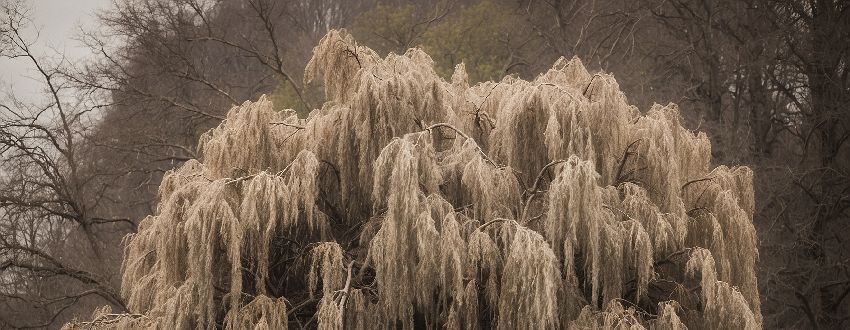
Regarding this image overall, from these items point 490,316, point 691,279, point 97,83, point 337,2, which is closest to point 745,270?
point 691,279

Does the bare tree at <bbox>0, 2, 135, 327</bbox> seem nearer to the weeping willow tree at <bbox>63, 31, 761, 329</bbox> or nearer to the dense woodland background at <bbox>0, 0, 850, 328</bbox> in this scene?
the dense woodland background at <bbox>0, 0, 850, 328</bbox>

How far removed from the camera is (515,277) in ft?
24.1

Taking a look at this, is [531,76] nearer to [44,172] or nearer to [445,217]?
[44,172]

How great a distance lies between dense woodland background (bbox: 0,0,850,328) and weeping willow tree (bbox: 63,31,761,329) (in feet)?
24.1

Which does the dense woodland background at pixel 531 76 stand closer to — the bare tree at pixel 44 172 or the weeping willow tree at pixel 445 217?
the bare tree at pixel 44 172

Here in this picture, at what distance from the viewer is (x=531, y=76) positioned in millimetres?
20812

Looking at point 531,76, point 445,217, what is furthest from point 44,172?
point 445,217

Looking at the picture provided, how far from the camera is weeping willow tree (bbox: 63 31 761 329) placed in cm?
754

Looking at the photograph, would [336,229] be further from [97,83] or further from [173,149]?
[173,149]

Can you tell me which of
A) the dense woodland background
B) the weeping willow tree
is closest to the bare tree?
the dense woodland background

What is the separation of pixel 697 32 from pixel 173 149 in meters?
10.9

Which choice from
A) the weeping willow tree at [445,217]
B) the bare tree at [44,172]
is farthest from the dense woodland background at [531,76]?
the weeping willow tree at [445,217]

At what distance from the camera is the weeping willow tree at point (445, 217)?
7543mm

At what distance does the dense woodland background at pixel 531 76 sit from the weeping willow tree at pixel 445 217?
290 inches
